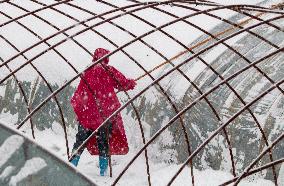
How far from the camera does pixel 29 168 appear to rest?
4.04ft

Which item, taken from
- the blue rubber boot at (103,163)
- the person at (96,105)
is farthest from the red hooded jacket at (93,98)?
the blue rubber boot at (103,163)

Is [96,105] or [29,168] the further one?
[96,105]

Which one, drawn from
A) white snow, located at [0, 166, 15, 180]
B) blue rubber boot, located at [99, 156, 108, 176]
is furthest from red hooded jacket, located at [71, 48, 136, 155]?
white snow, located at [0, 166, 15, 180]

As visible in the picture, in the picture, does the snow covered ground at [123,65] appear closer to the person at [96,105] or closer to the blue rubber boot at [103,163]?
the blue rubber boot at [103,163]

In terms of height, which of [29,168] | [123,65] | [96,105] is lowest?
[29,168]

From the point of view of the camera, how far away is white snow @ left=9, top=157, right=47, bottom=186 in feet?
4.02

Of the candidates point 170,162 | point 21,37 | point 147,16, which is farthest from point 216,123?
point 21,37

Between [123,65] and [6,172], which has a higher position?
[123,65]

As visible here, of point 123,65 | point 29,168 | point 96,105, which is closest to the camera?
point 29,168

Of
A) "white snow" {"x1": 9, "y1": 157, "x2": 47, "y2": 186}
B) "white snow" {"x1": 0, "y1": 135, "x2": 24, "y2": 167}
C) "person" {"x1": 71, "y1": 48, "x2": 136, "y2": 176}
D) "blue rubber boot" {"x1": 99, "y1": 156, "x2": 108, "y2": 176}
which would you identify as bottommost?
"white snow" {"x1": 9, "y1": 157, "x2": 47, "y2": 186}

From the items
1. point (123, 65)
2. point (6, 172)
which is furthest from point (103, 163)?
point (6, 172)

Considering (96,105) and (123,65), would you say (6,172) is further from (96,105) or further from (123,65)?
(123,65)

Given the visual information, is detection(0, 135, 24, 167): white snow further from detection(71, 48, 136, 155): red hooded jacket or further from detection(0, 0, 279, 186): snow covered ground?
detection(71, 48, 136, 155): red hooded jacket

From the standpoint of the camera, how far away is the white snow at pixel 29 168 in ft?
4.02
